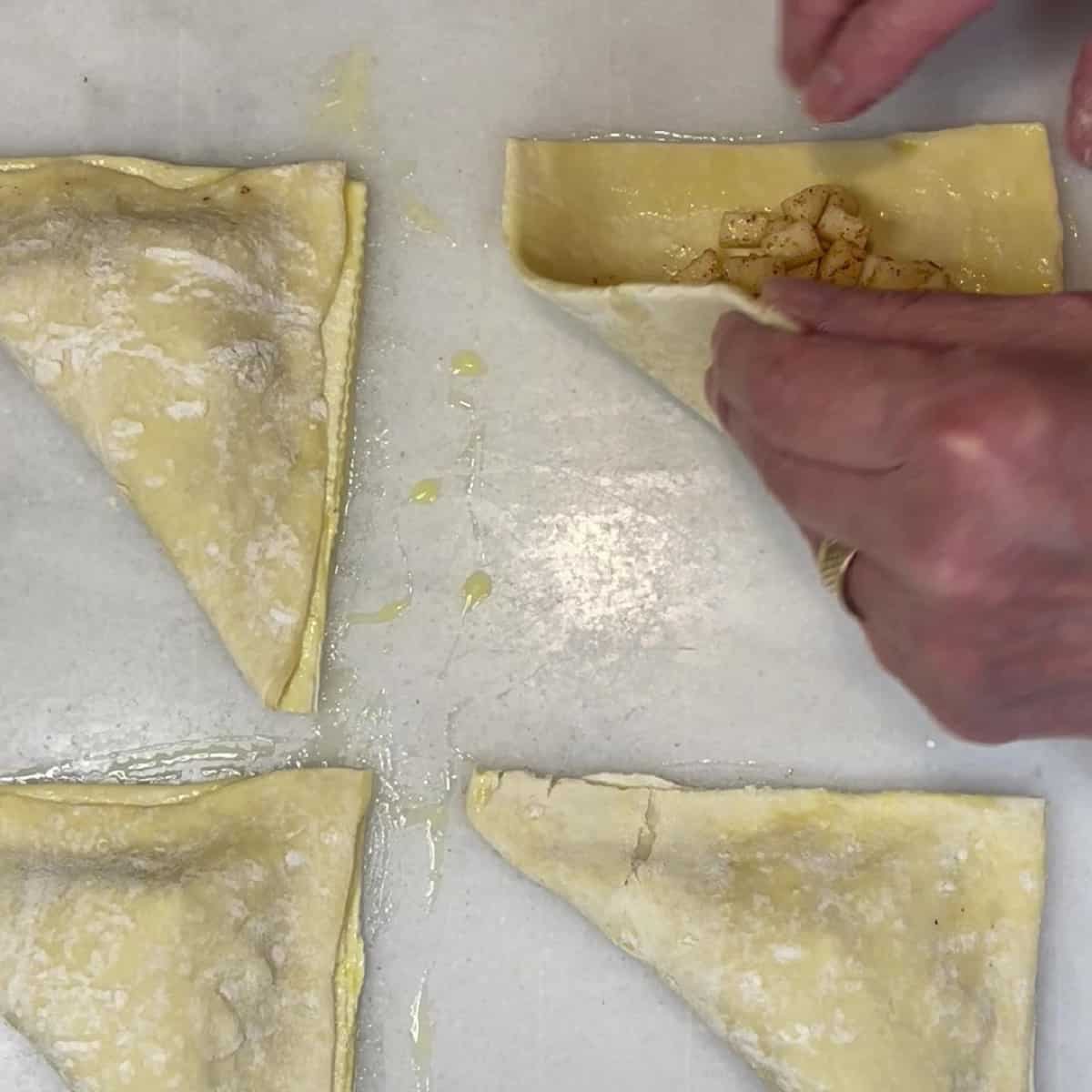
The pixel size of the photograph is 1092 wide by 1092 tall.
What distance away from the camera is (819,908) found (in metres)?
1.13

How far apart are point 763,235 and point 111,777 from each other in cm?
93

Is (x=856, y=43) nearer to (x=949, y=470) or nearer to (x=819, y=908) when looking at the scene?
(x=949, y=470)

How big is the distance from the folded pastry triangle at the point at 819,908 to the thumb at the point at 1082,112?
687mm

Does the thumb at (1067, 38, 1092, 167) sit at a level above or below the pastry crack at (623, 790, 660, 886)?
above

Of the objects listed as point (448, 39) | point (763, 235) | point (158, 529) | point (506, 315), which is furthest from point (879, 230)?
point (158, 529)

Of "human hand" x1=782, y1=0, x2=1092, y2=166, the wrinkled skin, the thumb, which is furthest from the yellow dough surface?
the thumb

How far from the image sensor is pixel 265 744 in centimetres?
127

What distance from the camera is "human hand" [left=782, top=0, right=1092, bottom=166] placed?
3.22 feet

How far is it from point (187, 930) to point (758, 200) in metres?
0.97

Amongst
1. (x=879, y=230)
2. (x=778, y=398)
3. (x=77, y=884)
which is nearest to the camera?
(x=778, y=398)

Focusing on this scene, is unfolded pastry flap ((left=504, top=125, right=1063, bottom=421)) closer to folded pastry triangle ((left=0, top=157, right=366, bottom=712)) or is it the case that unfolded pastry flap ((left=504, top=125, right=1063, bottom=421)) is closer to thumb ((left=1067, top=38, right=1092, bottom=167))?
thumb ((left=1067, top=38, right=1092, bottom=167))

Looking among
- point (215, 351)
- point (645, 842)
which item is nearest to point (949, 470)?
point (645, 842)

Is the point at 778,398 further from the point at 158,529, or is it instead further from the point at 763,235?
the point at 158,529

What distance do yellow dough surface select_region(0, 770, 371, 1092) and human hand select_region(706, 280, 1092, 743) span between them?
1.98 ft
